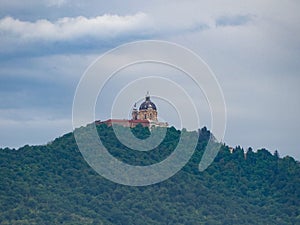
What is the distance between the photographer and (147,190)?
75938 mm

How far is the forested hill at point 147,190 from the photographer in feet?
238

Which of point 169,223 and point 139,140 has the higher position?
point 139,140

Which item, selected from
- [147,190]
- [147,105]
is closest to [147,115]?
[147,105]

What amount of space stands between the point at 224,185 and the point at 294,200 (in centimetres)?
410

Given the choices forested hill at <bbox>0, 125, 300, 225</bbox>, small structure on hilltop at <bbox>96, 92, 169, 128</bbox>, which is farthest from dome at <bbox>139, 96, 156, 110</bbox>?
forested hill at <bbox>0, 125, 300, 225</bbox>

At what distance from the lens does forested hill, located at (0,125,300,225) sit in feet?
238

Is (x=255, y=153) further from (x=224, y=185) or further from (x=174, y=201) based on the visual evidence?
(x=174, y=201)

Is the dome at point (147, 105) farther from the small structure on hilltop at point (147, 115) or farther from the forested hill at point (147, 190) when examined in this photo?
the forested hill at point (147, 190)

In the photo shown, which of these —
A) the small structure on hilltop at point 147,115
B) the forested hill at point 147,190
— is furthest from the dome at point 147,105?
the forested hill at point 147,190

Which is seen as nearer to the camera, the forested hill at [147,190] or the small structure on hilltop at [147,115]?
the forested hill at [147,190]

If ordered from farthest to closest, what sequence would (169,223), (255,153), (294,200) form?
(255,153)
(294,200)
(169,223)

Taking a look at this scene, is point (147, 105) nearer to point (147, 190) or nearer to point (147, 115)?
point (147, 115)

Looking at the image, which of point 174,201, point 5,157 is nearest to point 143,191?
point 174,201

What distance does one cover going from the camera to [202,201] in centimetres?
7556
